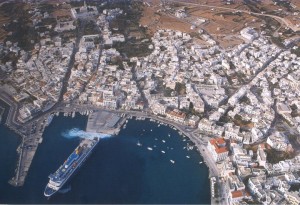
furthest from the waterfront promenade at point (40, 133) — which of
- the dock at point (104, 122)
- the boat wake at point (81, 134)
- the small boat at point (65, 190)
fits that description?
the small boat at point (65, 190)

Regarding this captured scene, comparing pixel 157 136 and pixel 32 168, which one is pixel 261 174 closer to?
pixel 157 136

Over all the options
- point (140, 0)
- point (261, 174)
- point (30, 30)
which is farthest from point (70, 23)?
point (261, 174)

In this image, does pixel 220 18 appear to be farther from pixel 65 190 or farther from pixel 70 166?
pixel 65 190

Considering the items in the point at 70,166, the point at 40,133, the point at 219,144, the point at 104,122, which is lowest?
the point at 40,133

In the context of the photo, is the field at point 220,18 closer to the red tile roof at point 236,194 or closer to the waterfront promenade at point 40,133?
the waterfront promenade at point 40,133

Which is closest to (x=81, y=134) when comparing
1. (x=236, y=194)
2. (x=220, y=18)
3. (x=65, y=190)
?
(x=65, y=190)

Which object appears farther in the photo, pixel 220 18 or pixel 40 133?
pixel 220 18
